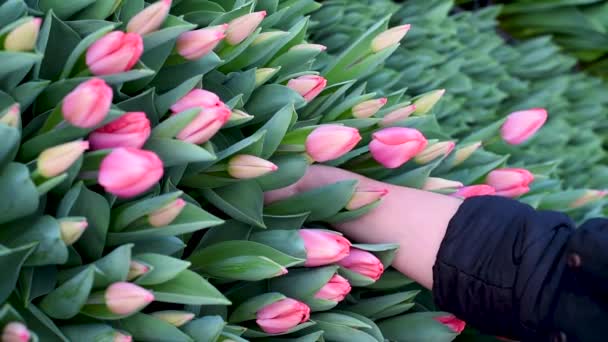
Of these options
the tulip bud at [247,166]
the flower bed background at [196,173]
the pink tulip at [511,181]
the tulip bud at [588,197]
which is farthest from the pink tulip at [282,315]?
the tulip bud at [588,197]

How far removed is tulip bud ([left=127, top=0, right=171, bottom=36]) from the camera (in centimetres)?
63

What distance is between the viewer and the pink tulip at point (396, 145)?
761 millimetres

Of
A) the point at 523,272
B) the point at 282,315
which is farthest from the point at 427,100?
the point at 282,315

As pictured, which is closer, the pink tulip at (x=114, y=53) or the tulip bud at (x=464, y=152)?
the pink tulip at (x=114, y=53)

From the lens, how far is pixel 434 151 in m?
0.86

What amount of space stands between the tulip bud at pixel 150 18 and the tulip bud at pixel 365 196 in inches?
10.3

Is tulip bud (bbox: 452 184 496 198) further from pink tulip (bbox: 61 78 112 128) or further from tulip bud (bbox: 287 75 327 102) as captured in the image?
pink tulip (bbox: 61 78 112 128)

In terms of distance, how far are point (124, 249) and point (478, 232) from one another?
37 cm

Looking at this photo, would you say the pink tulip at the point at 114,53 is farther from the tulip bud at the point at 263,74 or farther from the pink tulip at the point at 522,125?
the pink tulip at the point at 522,125

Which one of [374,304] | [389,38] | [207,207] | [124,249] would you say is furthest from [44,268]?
[389,38]

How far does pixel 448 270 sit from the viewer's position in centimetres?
76

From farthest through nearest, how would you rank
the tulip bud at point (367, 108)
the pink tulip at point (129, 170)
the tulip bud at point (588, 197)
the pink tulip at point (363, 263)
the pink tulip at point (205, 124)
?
the tulip bud at point (588, 197) < the tulip bud at point (367, 108) < the pink tulip at point (363, 263) < the pink tulip at point (205, 124) < the pink tulip at point (129, 170)

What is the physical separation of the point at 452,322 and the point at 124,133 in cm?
43

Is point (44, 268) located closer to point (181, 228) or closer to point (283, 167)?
point (181, 228)
